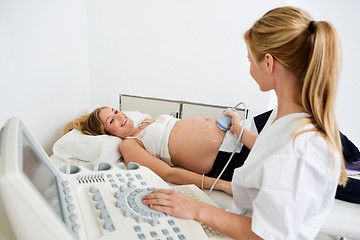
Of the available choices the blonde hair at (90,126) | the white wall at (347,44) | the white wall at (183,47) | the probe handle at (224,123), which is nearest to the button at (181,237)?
the probe handle at (224,123)

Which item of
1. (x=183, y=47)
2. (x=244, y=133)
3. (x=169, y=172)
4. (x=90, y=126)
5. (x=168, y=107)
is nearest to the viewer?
(x=169, y=172)

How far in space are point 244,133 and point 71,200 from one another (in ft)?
3.30

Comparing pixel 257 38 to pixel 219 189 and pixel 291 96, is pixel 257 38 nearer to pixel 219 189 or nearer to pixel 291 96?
pixel 291 96

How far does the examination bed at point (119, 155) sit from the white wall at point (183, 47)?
0.37 m

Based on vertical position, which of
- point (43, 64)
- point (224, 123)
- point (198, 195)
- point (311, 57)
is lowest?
point (198, 195)

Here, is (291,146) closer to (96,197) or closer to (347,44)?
(96,197)

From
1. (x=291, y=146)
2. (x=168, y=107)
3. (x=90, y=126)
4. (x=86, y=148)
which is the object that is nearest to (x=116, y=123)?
(x=90, y=126)

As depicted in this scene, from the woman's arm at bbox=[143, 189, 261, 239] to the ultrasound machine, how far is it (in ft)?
0.08

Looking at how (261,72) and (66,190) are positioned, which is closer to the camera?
(66,190)

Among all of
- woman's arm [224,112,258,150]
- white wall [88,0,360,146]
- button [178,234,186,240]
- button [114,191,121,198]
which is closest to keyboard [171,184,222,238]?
button [178,234,186,240]

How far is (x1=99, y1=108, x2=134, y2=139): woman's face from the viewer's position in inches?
68.7

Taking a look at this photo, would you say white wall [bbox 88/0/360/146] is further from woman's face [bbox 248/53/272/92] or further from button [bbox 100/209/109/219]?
button [bbox 100/209/109/219]

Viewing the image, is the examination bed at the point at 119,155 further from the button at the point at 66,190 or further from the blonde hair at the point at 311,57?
the button at the point at 66,190

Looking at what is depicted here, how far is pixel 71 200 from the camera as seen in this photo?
2.39ft
